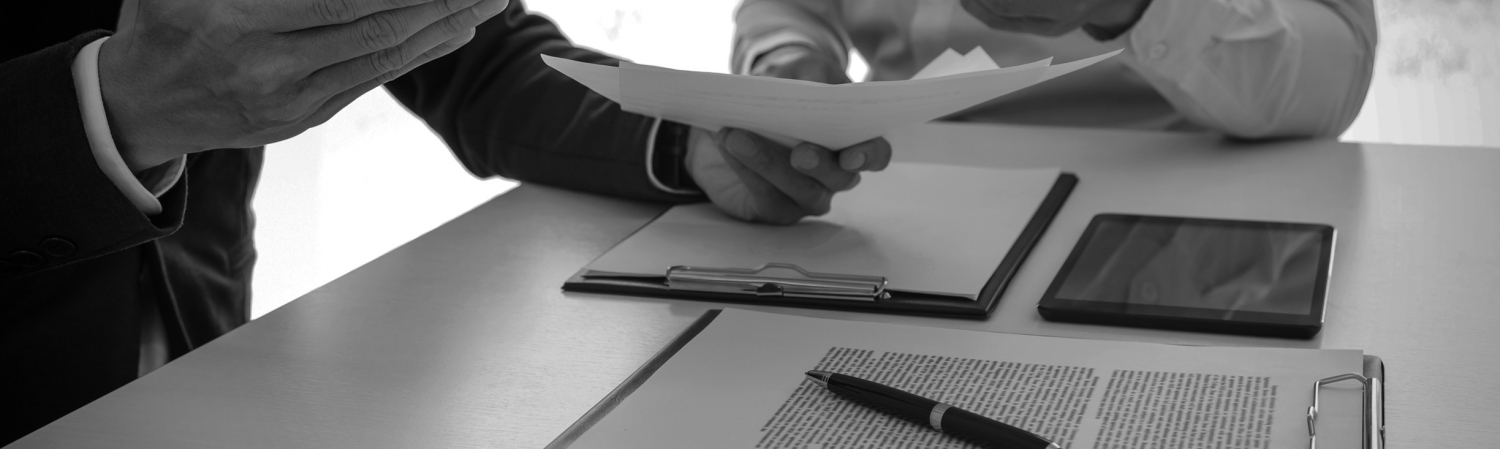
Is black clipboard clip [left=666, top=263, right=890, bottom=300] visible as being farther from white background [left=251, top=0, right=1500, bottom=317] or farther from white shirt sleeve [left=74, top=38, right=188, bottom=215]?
white background [left=251, top=0, right=1500, bottom=317]

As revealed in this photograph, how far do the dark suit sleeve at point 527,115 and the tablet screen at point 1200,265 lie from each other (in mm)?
385

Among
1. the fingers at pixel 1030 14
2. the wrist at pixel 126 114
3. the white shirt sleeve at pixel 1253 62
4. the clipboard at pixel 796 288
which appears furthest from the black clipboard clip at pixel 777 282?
the white shirt sleeve at pixel 1253 62

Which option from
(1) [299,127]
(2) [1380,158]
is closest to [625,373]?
(1) [299,127]

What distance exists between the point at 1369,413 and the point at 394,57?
526 millimetres

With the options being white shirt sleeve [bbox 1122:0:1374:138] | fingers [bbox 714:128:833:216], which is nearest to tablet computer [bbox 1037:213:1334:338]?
fingers [bbox 714:128:833:216]

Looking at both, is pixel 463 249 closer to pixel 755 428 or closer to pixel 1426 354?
pixel 755 428

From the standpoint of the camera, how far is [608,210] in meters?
1.02

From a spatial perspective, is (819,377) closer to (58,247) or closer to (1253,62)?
(58,247)

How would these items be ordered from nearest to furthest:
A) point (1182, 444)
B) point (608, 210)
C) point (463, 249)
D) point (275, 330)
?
point (1182, 444) < point (275, 330) < point (463, 249) < point (608, 210)

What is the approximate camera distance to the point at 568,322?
0.73 m

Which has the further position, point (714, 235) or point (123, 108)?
point (714, 235)

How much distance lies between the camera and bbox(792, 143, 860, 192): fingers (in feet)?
2.94

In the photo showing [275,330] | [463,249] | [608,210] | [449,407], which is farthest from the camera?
[608,210]

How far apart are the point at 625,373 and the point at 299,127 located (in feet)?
0.82
